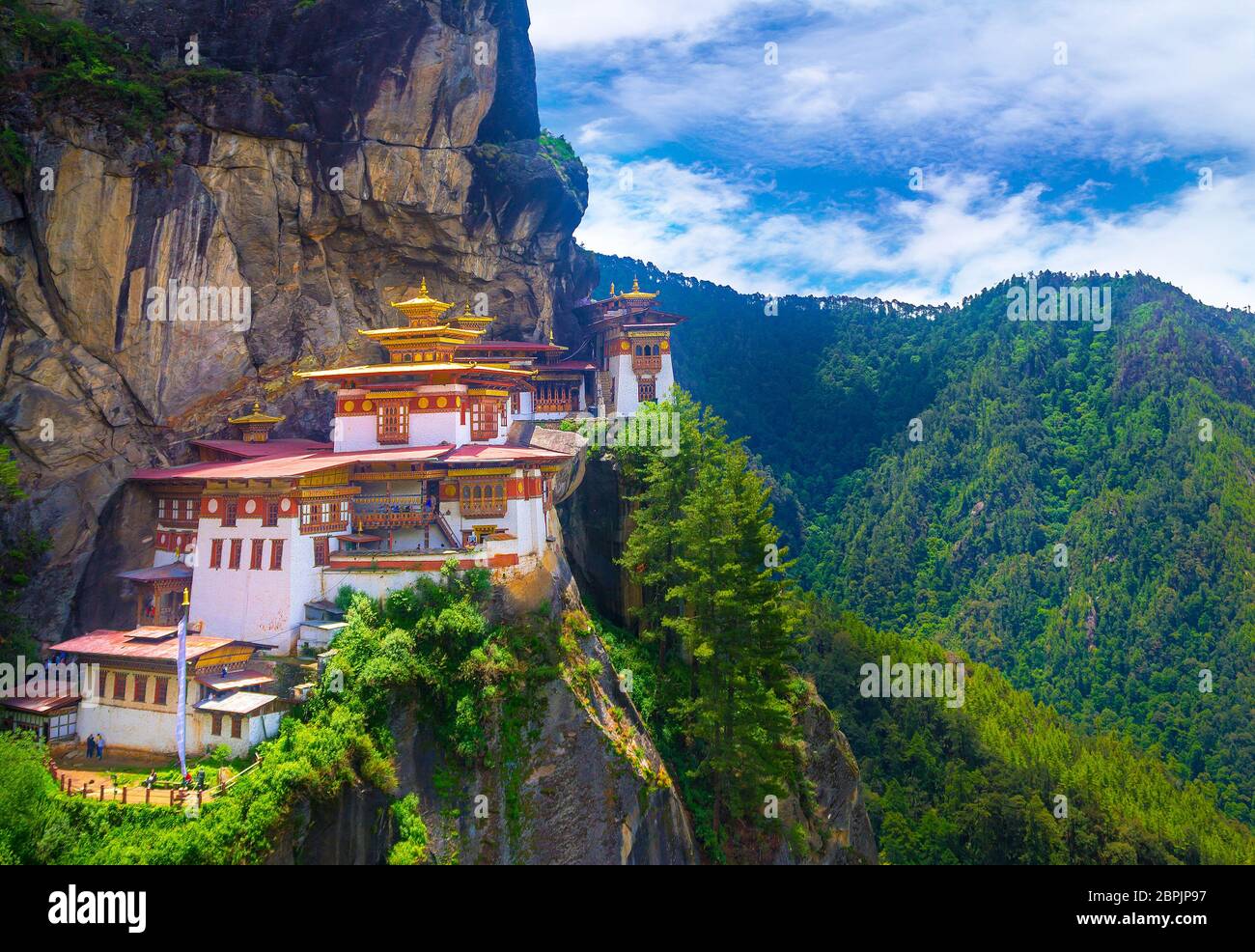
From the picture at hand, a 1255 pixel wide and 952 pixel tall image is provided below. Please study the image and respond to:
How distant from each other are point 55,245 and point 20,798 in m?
20.0

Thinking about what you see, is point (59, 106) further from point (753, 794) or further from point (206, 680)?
point (753, 794)

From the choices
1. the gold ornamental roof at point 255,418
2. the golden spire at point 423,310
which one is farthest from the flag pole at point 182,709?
the golden spire at point 423,310

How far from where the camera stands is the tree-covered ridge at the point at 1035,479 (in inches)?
3241

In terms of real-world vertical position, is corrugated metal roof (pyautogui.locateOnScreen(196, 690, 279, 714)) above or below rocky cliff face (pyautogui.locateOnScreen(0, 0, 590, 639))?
below

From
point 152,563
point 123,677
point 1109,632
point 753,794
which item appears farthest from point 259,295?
point 1109,632

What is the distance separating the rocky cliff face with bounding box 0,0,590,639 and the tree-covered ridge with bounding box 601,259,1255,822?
53683mm

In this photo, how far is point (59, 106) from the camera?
3325cm

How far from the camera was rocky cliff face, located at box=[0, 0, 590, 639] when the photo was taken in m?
32.8

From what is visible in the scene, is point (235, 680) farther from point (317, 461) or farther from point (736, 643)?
point (736, 643)

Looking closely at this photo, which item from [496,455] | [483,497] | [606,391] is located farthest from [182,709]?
[606,391]

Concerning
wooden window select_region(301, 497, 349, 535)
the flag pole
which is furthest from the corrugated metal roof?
wooden window select_region(301, 497, 349, 535)

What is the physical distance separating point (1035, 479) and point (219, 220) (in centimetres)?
8929

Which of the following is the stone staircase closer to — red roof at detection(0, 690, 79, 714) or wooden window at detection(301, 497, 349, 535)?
wooden window at detection(301, 497, 349, 535)

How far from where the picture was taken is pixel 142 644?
27156 millimetres
